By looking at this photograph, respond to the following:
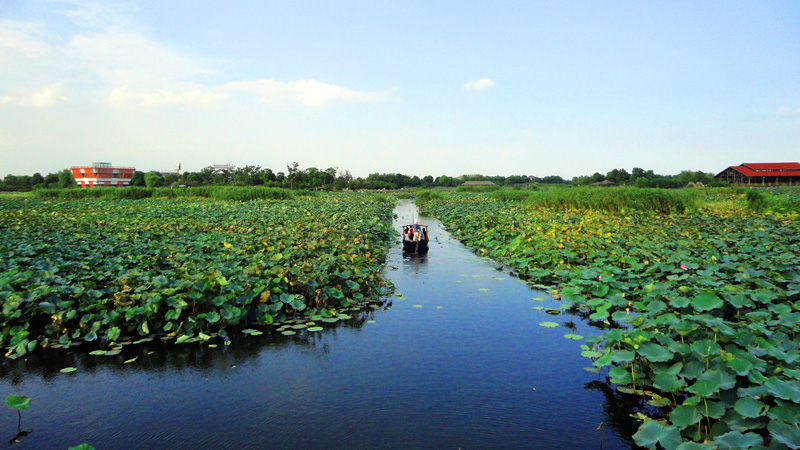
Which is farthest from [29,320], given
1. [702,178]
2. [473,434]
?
[702,178]

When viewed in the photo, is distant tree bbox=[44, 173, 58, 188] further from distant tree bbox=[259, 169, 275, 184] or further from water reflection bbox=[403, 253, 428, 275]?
water reflection bbox=[403, 253, 428, 275]

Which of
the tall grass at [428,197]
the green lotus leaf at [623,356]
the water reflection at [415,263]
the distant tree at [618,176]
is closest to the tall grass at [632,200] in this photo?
the water reflection at [415,263]

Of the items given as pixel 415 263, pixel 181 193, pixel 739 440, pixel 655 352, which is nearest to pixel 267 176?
pixel 181 193

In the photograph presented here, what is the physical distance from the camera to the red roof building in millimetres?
58906

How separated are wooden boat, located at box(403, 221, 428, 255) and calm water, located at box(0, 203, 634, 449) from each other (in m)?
6.60

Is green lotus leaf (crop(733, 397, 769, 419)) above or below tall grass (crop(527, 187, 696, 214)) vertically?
below

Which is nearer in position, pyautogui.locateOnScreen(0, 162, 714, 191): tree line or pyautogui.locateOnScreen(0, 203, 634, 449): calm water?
pyautogui.locateOnScreen(0, 203, 634, 449): calm water

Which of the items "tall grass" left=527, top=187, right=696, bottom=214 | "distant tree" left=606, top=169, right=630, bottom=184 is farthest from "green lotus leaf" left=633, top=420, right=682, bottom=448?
"distant tree" left=606, top=169, right=630, bottom=184

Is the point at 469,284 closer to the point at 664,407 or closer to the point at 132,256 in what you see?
the point at 664,407

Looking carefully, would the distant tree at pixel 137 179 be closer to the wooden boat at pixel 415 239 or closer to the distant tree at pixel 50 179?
the distant tree at pixel 50 179

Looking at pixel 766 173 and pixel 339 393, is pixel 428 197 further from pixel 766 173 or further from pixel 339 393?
pixel 766 173

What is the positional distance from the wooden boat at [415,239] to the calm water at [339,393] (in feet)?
21.6

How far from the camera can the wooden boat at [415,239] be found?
1388 centimetres

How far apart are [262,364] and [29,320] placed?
313 cm
